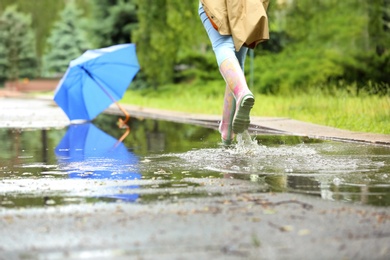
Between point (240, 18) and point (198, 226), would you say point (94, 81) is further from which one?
point (198, 226)

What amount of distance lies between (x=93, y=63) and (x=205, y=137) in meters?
5.57

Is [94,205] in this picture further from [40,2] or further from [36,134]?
[40,2]

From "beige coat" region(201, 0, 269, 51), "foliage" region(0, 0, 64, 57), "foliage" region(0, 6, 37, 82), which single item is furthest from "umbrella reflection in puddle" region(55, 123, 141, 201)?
"foliage" region(0, 0, 64, 57)

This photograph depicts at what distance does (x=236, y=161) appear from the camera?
9.17 meters

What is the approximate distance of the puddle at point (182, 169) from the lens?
6742 mm

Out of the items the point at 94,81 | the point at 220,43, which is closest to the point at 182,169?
the point at 220,43

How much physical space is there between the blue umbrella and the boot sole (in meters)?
8.62

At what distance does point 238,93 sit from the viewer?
930 cm

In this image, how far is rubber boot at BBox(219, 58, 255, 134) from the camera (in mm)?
9125

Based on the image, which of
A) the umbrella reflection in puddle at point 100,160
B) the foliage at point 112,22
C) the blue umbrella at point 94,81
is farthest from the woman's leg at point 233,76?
the foliage at point 112,22

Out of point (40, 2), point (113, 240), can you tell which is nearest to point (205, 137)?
point (113, 240)

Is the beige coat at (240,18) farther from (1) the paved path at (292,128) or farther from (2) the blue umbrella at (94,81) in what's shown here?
(2) the blue umbrella at (94,81)

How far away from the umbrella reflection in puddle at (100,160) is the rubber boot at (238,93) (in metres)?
1.12

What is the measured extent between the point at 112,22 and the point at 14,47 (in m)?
26.1
